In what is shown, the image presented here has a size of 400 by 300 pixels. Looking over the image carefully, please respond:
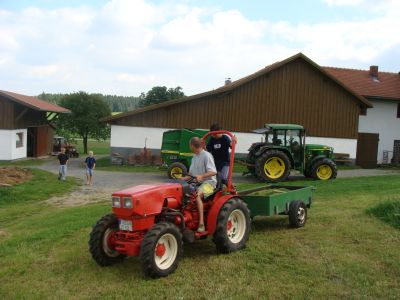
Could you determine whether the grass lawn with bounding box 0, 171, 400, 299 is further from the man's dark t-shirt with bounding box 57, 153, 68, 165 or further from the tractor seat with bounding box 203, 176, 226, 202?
the man's dark t-shirt with bounding box 57, 153, 68, 165

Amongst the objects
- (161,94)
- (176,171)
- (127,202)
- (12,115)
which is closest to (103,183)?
(176,171)

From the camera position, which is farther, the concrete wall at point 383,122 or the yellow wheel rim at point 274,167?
the concrete wall at point 383,122

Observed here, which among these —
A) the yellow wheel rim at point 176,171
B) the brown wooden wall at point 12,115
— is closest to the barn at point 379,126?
the yellow wheel rim at point 176,171

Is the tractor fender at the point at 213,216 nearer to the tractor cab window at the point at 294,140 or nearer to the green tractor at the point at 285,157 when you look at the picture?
the green tractor at the point at 285,157

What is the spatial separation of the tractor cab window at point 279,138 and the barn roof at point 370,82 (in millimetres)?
14237

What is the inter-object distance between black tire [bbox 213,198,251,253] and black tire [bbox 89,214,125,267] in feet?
4.76

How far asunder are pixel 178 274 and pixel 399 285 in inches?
106

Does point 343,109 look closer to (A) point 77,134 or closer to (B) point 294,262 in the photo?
(B) point 294,262

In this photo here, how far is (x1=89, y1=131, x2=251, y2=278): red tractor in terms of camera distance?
6008mm

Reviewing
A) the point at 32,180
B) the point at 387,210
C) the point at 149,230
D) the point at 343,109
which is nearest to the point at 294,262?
the point at 149,230

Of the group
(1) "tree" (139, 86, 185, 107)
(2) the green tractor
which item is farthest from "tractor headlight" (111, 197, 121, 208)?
(1) "tree" (139, 86, 185, 107)

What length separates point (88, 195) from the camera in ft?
53.3

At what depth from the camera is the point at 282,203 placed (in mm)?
8297

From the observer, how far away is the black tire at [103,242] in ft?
20.9
